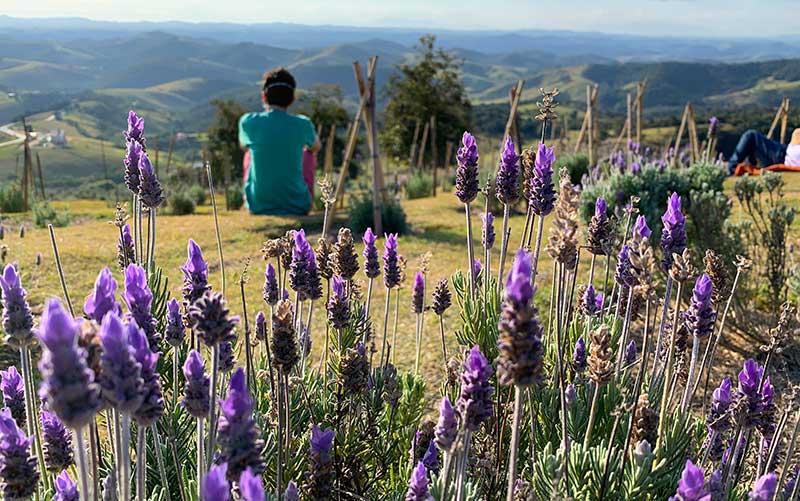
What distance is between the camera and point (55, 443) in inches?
66.3

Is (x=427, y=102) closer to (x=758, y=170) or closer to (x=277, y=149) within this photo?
(x=758, y=170)

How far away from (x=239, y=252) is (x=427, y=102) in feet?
86.6

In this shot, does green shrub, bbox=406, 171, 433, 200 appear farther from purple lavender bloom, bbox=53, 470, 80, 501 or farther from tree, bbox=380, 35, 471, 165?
tree, bbox=380, 35, 471, 165

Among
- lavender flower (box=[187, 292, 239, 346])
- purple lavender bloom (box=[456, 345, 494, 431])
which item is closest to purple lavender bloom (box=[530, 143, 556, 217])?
purple lavender bloom (box=[456, 345, 494, 431])

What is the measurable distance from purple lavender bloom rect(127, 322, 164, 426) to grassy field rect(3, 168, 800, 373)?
3.73m

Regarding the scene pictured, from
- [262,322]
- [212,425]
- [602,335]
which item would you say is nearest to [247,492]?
[212,425]

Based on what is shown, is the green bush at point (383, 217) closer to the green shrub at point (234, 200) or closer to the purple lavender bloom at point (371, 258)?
the green shrub at point (234, 200)

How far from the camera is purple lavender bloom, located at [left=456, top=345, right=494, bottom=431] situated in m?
1.38

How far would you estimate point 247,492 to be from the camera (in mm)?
870

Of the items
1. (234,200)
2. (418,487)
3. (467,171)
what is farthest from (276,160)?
(418,487)

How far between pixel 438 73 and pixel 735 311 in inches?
1224

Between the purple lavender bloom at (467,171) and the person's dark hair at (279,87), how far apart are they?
25.0 ft

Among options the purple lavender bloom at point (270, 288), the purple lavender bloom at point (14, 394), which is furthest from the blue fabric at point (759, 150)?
the purple lavender bloom at point (14, 394)

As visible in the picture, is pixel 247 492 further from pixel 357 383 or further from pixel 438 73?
pixel 438 73
